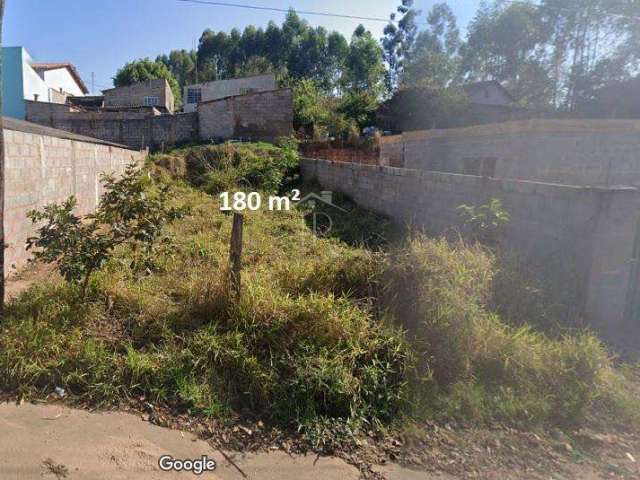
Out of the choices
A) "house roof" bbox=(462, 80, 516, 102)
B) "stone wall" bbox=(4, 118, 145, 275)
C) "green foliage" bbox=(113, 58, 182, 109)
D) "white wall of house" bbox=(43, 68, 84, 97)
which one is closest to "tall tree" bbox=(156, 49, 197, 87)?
"green foliage" bbox=(113, 58, 182, 109)

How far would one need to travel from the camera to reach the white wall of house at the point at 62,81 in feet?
78.8

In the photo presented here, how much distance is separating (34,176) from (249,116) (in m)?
16.6

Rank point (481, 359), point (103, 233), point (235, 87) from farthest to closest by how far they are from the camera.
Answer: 1. point (235, 87)
2. point (103, 233)
3. point (481, 359)

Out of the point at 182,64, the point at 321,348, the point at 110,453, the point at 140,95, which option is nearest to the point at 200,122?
Answer: the point at 140,95

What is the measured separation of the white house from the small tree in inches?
656

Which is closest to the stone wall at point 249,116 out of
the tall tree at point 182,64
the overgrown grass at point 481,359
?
the overgrown grass at point 481,359

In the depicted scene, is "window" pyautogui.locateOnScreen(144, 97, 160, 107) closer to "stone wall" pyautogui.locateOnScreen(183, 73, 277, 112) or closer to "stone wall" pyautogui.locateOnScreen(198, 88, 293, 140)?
"stone wall" pyautogui.locateOnScreen(183, 73, 277, 112)

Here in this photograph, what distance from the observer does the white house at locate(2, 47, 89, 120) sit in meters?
18.6

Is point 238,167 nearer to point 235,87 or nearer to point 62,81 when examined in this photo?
point 235,87

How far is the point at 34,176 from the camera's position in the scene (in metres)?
4.74

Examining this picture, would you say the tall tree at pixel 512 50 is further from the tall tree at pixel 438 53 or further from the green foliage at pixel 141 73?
the green foliage at pixel 141 73

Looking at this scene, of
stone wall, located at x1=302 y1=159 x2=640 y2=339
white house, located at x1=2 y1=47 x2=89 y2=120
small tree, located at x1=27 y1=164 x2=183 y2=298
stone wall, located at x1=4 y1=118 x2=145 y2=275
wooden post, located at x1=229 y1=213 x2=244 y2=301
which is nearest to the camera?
small tree, located at x1=27 y1=164 x2=183 y2=298

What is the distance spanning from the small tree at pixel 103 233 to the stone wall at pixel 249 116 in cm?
1757

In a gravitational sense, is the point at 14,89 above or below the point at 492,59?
below
